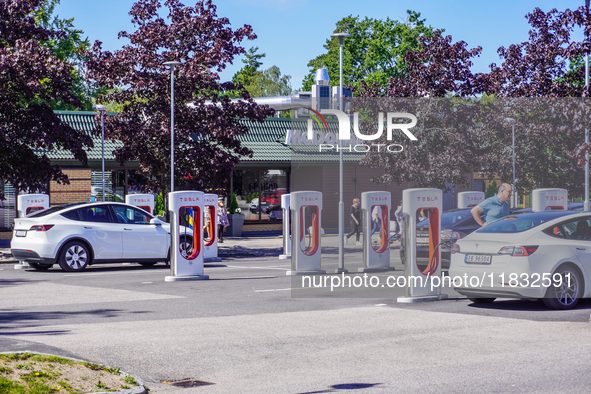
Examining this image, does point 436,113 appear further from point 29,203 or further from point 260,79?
point 260,79

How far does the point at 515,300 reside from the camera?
1381cm

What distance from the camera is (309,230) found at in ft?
62.7

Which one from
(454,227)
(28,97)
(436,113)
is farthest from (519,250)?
(436,113)

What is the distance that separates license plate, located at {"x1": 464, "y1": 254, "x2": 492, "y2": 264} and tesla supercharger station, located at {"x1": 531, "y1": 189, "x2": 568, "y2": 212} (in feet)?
19.4

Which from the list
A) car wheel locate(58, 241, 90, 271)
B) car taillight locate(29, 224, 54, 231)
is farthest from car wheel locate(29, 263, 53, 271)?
car taillight locate(29, 224, 54, 231)

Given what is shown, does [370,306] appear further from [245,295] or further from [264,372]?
[264,372]

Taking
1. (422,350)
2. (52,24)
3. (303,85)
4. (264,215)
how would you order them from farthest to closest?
(303,85), (52,24), (264,215), (422,350)

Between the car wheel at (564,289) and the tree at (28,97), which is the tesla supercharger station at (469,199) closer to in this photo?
the car wheel at (564,289)

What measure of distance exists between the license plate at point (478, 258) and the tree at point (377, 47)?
41.2m

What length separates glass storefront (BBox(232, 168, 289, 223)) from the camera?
127 ft

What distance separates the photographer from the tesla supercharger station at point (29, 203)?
24.2 m

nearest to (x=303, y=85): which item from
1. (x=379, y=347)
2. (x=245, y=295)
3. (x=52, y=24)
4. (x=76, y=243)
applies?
(x=52, y=24)

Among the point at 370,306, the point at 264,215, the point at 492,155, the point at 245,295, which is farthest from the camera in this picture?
the point at 264,215

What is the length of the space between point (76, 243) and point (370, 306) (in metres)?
9.35
